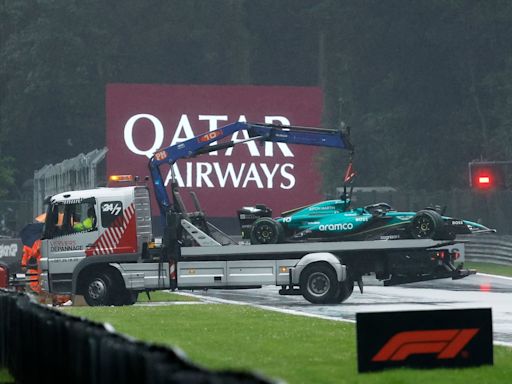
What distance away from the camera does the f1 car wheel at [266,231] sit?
1272 inches

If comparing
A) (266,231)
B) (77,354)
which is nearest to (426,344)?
(77,354)

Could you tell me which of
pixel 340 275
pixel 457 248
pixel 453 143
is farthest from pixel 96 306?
pixel 453 143

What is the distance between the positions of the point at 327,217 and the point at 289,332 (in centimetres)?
1038

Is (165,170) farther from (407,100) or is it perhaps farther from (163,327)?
(163,327)

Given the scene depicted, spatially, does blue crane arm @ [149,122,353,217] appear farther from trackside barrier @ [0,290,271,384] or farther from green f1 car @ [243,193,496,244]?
trackside barrier @ [0,290,271,384]

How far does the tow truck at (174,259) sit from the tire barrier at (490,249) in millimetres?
16972

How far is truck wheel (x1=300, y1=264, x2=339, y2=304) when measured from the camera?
103ft

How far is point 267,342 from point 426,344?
4587mm

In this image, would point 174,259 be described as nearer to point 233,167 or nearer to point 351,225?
point 351,225

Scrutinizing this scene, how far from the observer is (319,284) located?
3145cm

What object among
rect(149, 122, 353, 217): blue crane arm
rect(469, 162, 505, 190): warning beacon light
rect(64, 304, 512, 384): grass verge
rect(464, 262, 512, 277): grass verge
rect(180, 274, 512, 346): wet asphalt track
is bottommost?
rect(64, 304, 512, 384): grass verge

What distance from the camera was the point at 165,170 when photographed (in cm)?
6059

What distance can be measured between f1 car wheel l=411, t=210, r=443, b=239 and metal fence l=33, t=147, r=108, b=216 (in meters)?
12.1

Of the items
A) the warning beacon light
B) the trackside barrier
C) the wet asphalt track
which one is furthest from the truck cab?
the trackside barrier
